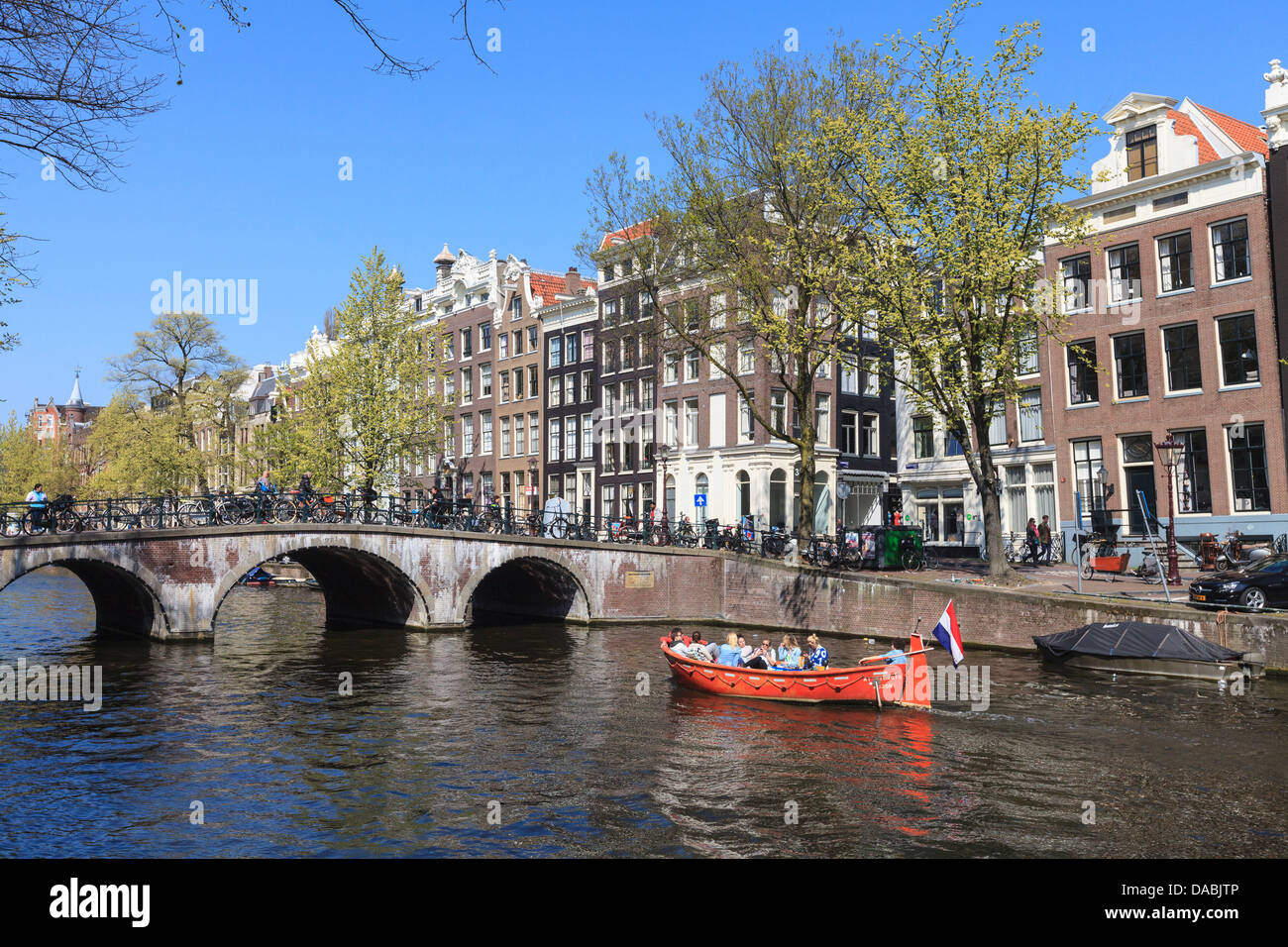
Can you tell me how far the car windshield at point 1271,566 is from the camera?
27058mm

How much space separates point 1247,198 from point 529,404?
4115cm

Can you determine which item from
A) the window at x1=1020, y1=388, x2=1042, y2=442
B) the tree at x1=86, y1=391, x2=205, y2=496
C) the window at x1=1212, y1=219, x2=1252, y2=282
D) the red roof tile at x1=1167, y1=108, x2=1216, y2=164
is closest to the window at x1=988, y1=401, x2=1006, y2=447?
the window at x1=1020, y1=388, x2=1042, y2=442

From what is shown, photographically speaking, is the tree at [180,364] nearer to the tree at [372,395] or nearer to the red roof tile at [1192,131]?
the tree at [372,395]

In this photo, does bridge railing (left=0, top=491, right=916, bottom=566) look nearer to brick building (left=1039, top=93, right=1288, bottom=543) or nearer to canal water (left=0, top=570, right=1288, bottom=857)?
canal water (left=0, top=570, right=1288, bottom=857)

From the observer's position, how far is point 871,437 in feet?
184

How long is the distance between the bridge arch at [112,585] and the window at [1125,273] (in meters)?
36.5

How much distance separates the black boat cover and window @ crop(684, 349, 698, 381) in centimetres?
2928

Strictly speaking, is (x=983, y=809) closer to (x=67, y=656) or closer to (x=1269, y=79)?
(x=67, y=656)

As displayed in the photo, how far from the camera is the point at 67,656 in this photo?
3117cm

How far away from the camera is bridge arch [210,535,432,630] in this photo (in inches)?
1383

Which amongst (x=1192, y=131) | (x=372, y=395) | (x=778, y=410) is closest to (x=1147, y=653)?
(x=1192, y=131)

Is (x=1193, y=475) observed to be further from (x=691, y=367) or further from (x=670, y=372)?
(x=670, y=372)

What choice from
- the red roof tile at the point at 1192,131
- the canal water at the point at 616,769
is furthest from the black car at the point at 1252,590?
the red roof tile at the point at 1192,131

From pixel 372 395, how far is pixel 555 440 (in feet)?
48.9
